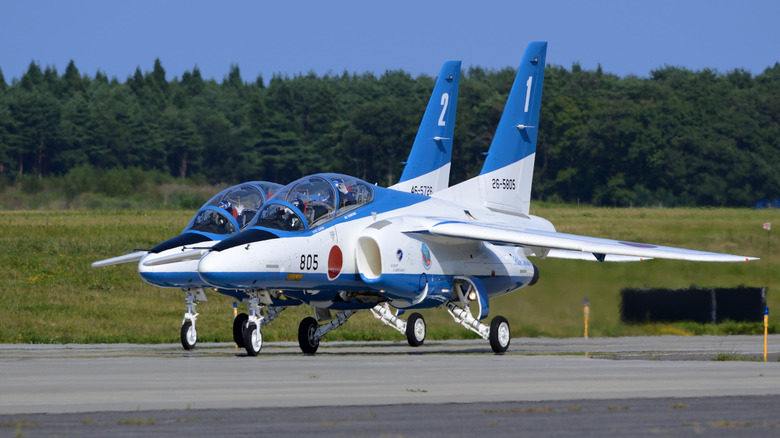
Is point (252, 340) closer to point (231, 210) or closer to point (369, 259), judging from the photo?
point (369, 259)

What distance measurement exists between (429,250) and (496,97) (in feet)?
206

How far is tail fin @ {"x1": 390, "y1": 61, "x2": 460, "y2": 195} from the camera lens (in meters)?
25.7

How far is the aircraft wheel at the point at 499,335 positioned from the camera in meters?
19.2

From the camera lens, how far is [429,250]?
1925 cm

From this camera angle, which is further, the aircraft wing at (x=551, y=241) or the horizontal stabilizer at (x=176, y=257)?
the horizontal stabilizer at (x=176, y=257)

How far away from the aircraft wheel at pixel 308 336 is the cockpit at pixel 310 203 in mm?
2027

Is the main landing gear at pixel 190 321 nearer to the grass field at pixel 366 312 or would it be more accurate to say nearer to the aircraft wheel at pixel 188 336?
the aircraft wheel at pixel 188 336

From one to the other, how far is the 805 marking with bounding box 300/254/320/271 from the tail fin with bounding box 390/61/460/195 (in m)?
8.04

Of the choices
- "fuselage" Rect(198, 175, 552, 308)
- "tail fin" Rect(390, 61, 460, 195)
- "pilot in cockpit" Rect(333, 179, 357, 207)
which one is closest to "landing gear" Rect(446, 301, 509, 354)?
"fuselage" Rect(198, 175, 552, 308)

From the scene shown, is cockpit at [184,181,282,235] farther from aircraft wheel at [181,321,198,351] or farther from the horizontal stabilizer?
aircraft wheel at [181,321,198,351]

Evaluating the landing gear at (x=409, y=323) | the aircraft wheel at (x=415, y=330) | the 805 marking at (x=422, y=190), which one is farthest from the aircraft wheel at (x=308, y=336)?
the 805 marking at (x=422, y=190)

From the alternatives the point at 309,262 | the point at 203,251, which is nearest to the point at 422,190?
the point at 203,251

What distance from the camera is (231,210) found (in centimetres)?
2067

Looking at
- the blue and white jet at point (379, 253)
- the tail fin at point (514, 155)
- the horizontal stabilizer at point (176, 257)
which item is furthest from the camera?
the tail fin at point (514, 155)
